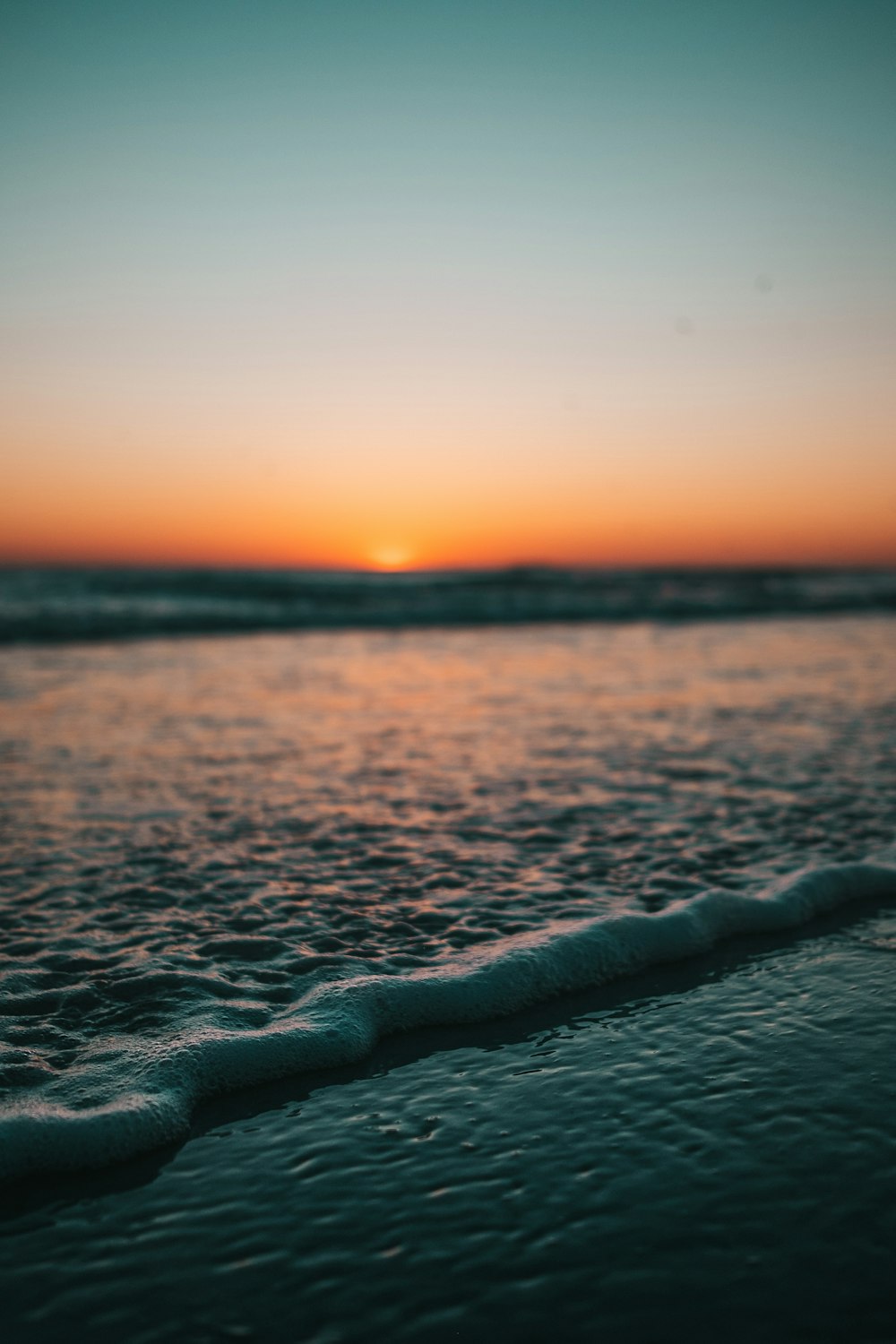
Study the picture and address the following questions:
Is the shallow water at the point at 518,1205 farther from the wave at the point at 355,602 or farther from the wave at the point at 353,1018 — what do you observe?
the wave at the point at 355,602

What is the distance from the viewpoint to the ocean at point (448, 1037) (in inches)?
104

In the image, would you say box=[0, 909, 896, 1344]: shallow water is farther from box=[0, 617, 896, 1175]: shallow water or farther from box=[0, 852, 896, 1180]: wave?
box=[0, 617, 896, 1175]: shallow water

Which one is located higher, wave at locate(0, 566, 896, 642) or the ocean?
wave at locate(0, 566, 896, 642)

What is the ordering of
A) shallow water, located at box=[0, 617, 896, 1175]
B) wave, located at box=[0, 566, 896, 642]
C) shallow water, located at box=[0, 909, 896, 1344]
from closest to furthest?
shallow water, located at box=[0, 909, 896, 1344] < shallow water, located at box=[0, 617, 896, 1175] < wave, located at box=[0, 566, 896, 642]

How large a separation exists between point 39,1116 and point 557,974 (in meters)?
2.22

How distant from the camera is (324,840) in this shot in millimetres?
6512

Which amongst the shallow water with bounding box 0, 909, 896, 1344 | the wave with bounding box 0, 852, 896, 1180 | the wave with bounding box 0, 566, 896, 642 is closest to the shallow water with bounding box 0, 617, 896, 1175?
the wave with bounding box 0, 852, 896, 1180

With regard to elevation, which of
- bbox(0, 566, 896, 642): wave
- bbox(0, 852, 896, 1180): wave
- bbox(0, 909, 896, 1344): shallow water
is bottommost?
bbox(0, 909, 896, 1344): shallow water

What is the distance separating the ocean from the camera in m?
2.65

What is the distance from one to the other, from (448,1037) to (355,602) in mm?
28935

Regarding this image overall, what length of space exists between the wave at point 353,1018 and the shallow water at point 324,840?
0.01 meters

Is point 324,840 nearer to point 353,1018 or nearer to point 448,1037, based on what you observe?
point 353,1018

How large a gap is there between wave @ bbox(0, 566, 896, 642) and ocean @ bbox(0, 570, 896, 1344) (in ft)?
48.9

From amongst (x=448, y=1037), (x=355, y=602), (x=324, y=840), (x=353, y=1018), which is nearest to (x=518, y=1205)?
(x=448, y=1037)
